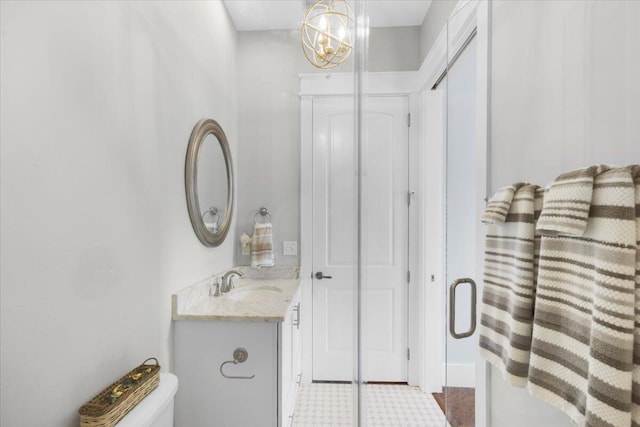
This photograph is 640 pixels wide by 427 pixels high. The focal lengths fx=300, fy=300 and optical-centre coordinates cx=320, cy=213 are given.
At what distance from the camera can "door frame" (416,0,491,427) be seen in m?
1.00

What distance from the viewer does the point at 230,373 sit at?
1.31m

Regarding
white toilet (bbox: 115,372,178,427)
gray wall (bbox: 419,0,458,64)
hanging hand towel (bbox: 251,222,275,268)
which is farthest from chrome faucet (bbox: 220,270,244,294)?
gray wall (bbox: 419,0,458,64)

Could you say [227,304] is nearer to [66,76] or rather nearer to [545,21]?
[66,76]

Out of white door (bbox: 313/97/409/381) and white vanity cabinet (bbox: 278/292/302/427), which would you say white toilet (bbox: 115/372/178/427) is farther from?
white door (bbox: 313/97/409/381)

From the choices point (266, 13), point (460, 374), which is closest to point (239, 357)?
point (460, 374)

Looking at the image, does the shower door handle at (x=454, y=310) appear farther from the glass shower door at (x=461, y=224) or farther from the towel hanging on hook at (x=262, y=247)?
the towel hanging on hook at (x=262, y=247)

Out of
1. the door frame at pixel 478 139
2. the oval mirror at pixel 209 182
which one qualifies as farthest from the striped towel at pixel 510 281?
the oval mirror at pixel 209 182

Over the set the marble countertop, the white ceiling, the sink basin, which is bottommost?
Result: the sink basin

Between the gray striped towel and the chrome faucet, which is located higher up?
the gray striped towel

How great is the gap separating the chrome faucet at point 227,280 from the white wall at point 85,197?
301 millimetres

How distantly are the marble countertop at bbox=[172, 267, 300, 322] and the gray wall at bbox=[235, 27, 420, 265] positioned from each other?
5.8 inches

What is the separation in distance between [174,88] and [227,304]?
105 centimetres

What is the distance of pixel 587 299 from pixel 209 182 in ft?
5.28

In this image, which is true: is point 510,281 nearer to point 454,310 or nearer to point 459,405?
point 454,310
